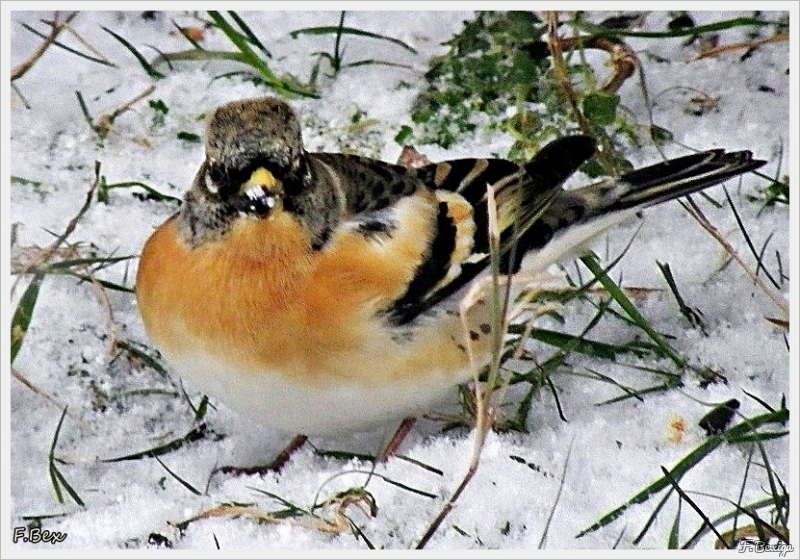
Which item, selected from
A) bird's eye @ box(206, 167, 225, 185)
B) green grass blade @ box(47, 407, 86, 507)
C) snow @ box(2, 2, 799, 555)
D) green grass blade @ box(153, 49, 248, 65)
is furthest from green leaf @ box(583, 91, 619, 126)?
green grass blade @ box(47, 407, 86, 507)

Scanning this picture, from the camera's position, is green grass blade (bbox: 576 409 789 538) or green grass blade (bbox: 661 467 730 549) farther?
green grass blade (bbox: 576 409 789 538)

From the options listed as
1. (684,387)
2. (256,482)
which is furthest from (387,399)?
(684,387)

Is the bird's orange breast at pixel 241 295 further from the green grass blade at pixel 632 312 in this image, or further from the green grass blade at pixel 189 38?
the green grass blade at pixel 189 38

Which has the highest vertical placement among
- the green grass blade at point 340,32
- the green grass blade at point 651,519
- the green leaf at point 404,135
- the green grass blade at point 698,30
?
the green grass blade at point 698,30

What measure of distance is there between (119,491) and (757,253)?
4.68ft

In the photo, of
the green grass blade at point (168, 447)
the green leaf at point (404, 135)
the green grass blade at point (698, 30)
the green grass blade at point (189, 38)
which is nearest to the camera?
the green grass blade at point (168, 447)

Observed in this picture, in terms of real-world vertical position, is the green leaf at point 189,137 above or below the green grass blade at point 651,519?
above

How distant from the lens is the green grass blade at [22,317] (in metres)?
2.34

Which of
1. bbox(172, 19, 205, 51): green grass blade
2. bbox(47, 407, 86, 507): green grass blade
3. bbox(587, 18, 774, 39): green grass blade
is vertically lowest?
bbox(47, 407, 86, 507): green grass blade

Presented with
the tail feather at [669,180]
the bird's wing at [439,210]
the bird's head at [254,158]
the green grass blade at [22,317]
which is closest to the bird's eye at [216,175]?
the bird's head at [254,158]

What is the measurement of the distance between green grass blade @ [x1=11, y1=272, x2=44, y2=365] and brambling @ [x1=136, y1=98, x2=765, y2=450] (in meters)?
0.31

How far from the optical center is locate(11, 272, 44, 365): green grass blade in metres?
2.34

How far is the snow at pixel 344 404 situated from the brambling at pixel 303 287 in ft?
0.49

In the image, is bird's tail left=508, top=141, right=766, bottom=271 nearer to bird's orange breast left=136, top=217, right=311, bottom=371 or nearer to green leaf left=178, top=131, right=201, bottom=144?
bird's orange breast left=136, top=217, right=311, bottom=371
